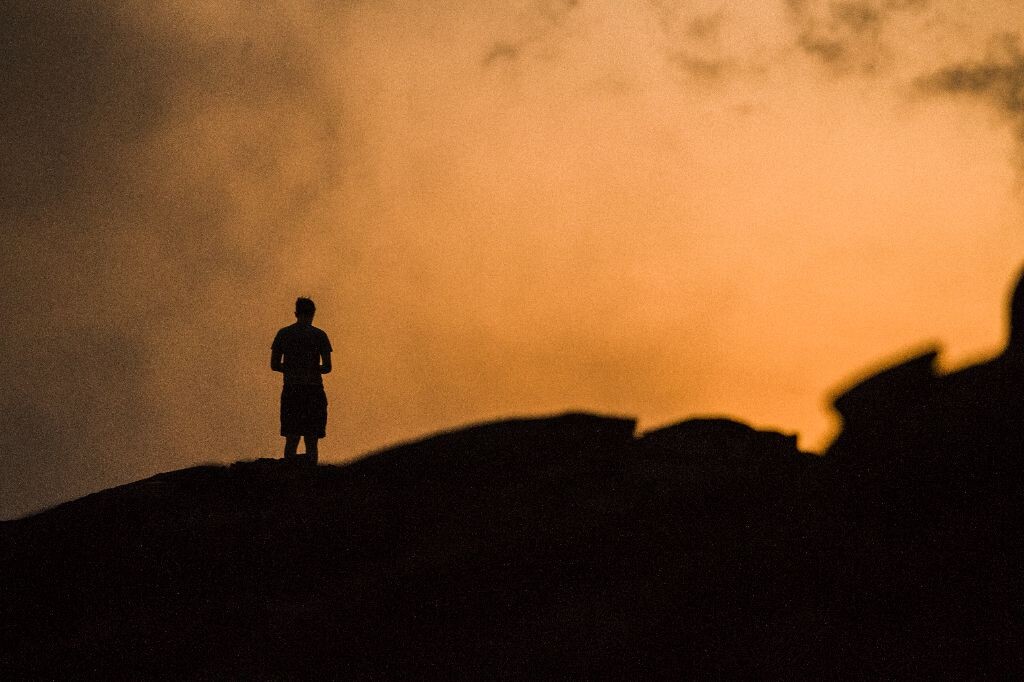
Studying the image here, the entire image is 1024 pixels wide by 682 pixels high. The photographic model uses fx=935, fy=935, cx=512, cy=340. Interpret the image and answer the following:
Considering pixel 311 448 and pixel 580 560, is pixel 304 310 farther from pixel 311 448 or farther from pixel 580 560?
pixel 580 560

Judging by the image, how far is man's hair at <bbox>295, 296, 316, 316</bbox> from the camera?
18.6m

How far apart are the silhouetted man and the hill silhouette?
1626 mm

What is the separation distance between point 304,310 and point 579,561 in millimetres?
7638

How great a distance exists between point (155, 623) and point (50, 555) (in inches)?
112

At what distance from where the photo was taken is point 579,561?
48.2 ft

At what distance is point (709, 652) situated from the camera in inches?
512

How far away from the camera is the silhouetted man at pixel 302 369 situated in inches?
728

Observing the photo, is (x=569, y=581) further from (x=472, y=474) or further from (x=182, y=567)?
(x=182, y=567)

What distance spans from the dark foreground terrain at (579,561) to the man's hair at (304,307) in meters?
3.43

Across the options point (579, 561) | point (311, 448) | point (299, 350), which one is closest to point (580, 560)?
point (579, 561)

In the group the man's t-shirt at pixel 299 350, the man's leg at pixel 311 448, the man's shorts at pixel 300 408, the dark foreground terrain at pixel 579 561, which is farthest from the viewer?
the man's leg at pixel 311 448

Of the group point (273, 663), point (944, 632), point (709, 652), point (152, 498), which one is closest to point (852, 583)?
point (944, 632)

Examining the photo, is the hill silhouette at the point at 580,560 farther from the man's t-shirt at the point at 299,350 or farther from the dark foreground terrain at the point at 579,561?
the man's t-shirt at the point at 299,350

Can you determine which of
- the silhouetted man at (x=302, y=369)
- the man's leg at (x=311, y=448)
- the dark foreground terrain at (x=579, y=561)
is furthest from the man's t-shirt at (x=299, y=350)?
the dark foreground terrain at (x=579, y=561)
